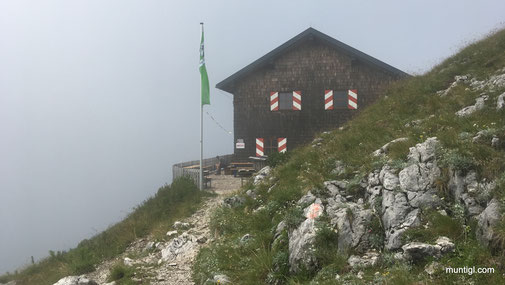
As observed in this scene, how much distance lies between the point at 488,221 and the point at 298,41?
16.3 m

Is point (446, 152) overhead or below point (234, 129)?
below

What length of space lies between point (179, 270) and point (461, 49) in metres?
17.0

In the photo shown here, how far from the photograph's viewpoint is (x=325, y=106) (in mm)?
18562

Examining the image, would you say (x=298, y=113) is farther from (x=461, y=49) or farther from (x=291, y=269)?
(x=291, y=269)

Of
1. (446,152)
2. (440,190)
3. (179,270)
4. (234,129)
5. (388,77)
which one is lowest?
(179,270)

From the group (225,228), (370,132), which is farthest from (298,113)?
(225,228)

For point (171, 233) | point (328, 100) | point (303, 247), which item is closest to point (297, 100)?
point (328, 100)

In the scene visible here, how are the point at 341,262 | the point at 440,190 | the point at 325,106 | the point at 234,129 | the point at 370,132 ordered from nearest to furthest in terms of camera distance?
the point at 341,262, the point at 440,190, the point at 370,132, the point at 325,106, the point at 234,129

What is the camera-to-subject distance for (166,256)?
8953 millimetres

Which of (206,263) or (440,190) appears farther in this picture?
(206,263)

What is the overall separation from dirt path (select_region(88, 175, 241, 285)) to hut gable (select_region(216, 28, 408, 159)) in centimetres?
873

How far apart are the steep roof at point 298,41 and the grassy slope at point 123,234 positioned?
789 centimetres

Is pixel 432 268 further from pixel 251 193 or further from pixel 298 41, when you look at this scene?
pixel 298 41

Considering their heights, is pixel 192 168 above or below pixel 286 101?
below
